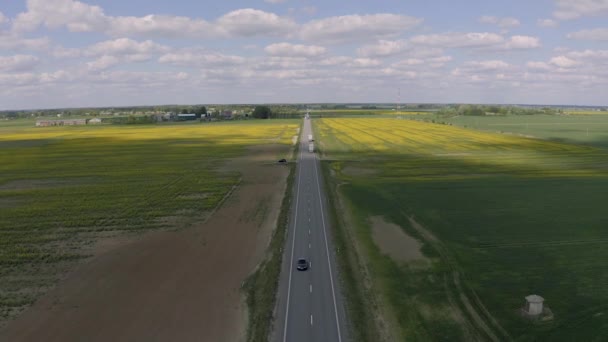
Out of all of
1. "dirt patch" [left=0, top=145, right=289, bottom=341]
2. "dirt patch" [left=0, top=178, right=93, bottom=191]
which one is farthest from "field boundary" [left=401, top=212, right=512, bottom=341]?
"dirt patch" [left=0, top=178, right=93, bottom=191]

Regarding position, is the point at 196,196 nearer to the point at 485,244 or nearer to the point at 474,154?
the point at 485,244

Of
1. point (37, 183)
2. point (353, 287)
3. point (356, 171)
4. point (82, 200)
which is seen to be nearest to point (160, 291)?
point (353, 287)

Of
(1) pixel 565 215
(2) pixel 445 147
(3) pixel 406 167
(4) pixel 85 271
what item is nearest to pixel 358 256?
(4) pixel 85 271

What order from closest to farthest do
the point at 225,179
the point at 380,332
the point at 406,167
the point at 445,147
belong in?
the point at 380,332, the point at 225,179, the point at 406,167, the point at 445,147

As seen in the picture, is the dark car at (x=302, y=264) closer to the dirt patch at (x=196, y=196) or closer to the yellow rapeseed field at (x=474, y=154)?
the dirt patch at (x=196, y=196)

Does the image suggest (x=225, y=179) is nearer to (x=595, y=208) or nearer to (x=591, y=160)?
(x=595, y=208)

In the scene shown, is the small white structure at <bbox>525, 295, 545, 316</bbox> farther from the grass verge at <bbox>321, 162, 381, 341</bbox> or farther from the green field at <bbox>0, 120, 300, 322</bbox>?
the green field at <bbox>0, 120, 300, 322</bbox>

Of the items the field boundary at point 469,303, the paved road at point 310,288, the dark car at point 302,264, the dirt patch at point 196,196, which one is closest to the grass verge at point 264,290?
the paved road at point 310,288
